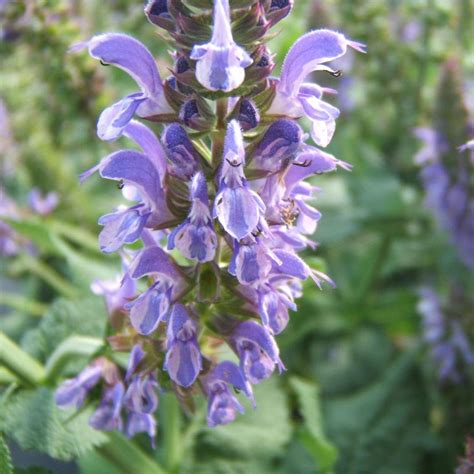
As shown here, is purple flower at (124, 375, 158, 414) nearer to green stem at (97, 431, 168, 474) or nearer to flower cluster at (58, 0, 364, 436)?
flower cluster at (58, 0, 364, 436)

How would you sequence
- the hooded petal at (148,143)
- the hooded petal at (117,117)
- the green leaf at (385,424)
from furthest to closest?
the green leaf at (385,424) → the hooded petal at (148,143) → the hooded petal at (117,117)

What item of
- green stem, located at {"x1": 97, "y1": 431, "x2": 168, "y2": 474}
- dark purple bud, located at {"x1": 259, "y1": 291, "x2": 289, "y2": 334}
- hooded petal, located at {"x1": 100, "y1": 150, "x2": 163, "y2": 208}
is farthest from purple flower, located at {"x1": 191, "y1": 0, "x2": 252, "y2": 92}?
green stem, located at {"x1": 97, "y1": 431, "x2": 168, "y2": 474}

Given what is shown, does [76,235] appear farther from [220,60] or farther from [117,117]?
[220,60]

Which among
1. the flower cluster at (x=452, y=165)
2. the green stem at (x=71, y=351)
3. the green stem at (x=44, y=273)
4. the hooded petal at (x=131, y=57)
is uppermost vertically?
the flower cluster at (x=452, y=165)

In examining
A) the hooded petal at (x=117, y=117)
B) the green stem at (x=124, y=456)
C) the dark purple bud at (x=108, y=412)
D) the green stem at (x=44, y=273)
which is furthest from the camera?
the green stem at (x=44, y=273)

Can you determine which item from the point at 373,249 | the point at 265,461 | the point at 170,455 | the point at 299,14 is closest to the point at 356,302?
the point at 373,249

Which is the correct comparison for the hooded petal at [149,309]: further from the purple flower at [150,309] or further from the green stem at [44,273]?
the green stem at [44,273]

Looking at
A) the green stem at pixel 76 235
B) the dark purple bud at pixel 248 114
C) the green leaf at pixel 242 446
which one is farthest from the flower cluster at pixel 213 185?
the green stem at pixel 76 235
